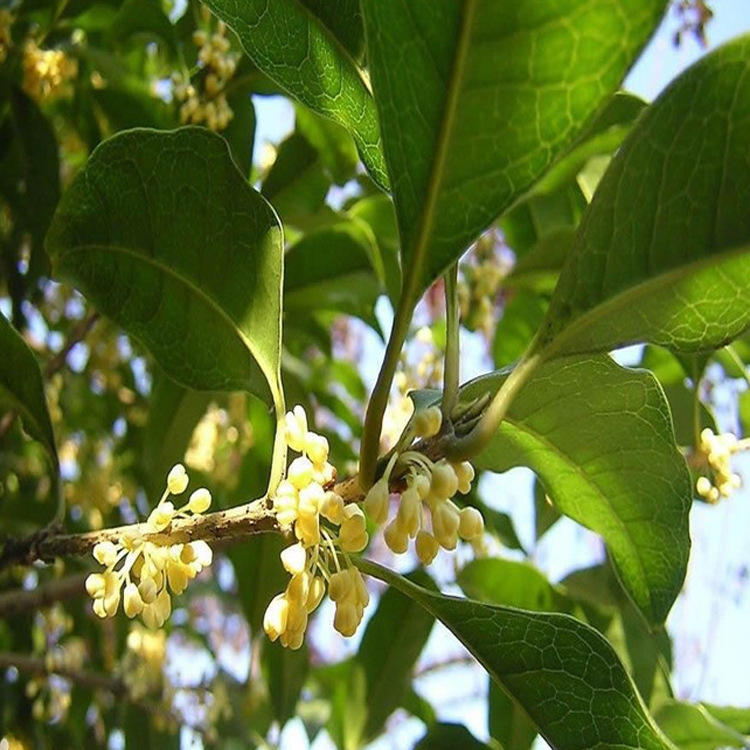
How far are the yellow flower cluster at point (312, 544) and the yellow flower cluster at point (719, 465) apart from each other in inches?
22.7

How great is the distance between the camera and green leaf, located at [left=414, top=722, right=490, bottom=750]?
53.2 inches

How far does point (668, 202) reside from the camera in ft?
2.06

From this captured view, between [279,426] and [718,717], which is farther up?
[279,426]

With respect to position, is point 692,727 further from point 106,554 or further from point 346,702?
point 106,554

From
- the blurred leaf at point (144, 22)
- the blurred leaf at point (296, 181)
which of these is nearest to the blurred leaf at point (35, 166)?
the blurred leaf at point (144, 22)

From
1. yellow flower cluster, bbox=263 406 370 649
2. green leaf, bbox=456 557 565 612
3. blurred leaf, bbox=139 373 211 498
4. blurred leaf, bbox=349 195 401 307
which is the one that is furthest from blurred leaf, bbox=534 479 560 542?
yellow flower cluster, bbox=263 406 370 649

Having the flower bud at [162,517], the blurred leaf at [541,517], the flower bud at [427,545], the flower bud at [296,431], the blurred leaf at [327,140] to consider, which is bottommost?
the blurred leaf at [541,517]

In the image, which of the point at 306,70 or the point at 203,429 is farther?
the point at 203,429

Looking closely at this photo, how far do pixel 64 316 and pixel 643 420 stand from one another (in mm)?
1504

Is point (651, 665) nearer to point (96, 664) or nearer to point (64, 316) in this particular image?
point (96, 664)

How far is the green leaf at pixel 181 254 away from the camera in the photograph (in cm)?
84

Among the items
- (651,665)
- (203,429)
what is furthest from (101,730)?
(651,665)

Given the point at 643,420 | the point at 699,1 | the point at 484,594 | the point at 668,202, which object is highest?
the point at 699,1

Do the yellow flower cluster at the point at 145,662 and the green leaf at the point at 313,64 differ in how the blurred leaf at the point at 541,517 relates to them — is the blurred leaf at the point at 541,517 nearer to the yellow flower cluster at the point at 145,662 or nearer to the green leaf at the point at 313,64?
the yellow flower cluster at the point at 145,662
